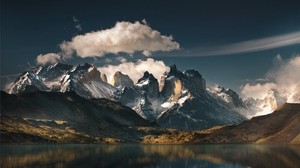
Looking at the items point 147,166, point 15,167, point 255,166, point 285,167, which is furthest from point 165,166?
point 15,167

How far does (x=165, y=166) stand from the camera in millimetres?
159375

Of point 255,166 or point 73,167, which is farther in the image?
point 255,166

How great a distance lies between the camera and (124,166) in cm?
15338

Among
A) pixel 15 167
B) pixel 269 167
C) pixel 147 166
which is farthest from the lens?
pixel 147 166

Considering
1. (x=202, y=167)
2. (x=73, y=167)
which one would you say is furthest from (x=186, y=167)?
(x=73, y=167)

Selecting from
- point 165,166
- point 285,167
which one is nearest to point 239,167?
point 285,167

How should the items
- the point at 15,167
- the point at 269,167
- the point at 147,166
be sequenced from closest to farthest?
1. the point at 15,167
2. the point at 269,167
3. the point at 147,166

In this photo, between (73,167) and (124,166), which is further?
(124,166)

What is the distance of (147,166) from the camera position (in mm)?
156625

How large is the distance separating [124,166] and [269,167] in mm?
53600

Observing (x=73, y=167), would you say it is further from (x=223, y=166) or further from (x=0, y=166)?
(x=223, y=166)

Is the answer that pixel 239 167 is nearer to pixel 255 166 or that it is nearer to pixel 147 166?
pixel 255 166

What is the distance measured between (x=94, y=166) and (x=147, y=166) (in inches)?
829

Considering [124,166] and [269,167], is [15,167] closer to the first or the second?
[124,166]
